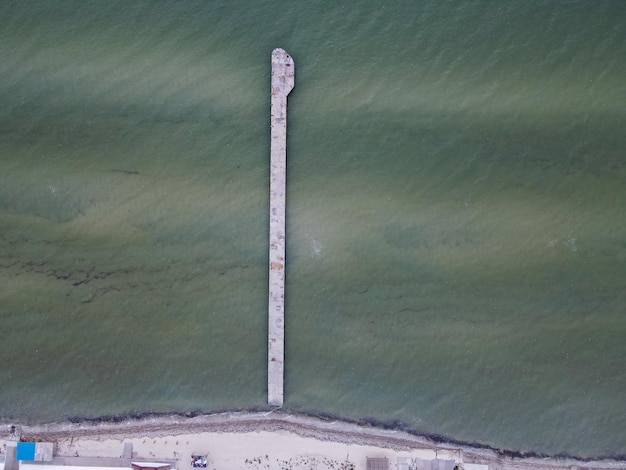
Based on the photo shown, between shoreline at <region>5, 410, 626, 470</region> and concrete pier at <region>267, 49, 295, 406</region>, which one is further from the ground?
concrete pier at <region>267, 49, 295, 406</region>

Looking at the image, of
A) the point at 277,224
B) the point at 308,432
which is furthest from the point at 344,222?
the point at 308,432

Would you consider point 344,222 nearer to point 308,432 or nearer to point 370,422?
point 370,422

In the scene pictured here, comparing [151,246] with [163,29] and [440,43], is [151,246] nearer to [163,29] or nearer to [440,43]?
[163,29]

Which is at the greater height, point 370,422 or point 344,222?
point 344,222

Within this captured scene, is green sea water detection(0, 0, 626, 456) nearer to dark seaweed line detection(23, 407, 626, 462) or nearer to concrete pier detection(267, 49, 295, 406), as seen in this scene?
dark seaweed line detection(23, 407, 626, 462)

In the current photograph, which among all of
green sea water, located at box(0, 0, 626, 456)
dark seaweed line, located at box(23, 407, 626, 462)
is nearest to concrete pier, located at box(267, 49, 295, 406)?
green sea water, located at box(0, 0, 626, 456)

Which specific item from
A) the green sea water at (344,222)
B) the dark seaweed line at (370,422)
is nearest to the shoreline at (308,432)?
the dark seaweed line at (370,422)

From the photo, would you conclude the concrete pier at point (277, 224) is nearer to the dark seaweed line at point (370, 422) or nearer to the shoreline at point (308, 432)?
the shoreline at point (308, 432)

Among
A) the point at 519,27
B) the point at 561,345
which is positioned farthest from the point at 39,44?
the point at 561,345

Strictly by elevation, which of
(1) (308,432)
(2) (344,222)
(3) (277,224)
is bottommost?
(1) (308,432)
